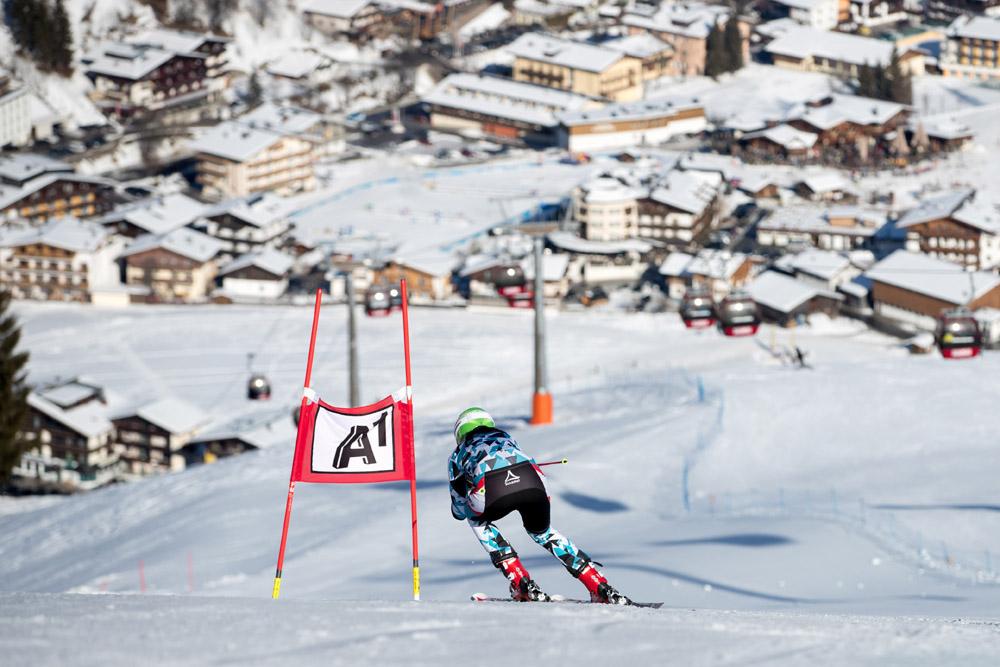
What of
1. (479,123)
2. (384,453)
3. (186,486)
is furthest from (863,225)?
(384,453)

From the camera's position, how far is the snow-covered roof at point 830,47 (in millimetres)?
62406

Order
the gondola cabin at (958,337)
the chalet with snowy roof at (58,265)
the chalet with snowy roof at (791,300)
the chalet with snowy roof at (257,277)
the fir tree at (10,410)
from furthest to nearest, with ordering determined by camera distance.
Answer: the chalet with snowy roof at (58,265) → the chalet with snowy roof at (257,277) → the chalet with snowy roof at (791,300) → the fir tree at (10,410) → the gondola cabin at (958,337)

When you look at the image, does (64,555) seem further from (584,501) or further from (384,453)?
(384,453)

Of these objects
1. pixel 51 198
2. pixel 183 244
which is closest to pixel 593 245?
pixel 183 244

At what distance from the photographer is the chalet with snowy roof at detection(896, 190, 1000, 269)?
40.1 meters

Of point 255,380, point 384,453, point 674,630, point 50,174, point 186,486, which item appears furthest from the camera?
point 50,174

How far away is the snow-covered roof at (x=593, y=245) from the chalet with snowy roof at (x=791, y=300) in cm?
533

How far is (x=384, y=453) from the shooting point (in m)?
6.55

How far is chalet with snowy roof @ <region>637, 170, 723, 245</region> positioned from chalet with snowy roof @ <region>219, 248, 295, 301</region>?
11.6 meters

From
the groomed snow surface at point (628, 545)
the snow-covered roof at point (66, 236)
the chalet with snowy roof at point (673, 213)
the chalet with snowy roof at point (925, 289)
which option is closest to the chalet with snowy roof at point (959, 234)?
the chalet with snowy roof at point (925, 289)

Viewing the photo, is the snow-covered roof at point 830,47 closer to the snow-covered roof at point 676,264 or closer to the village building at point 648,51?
the village building at point 648,51

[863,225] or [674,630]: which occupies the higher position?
[674,630]

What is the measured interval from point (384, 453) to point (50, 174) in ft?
144

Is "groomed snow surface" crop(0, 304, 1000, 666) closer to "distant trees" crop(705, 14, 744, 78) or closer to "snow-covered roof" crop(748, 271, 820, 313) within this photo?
"snow-covered roof" crop(748, 271, 820, 313)
